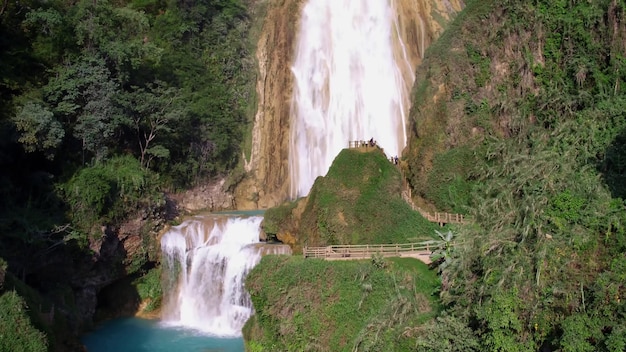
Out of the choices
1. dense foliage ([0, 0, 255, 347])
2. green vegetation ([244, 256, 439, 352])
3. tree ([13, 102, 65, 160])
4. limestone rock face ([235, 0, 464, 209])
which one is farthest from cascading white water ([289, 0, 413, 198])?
green vegetation ([244, 256, 439, 352])

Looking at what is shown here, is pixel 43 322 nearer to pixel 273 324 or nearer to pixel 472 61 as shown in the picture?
pixel 273 324

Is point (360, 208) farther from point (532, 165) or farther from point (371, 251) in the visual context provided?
point (532, 165)

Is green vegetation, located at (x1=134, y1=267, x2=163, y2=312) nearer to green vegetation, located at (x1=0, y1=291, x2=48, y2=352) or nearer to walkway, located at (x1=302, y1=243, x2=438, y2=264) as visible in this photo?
green vegetation, located at (x1=0, y1=291, x2=48, y2=352)

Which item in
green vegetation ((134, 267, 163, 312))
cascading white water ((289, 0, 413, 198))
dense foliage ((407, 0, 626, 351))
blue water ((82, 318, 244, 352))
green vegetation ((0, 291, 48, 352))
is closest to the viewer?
dense foliage ((407, 0, 626, 351))

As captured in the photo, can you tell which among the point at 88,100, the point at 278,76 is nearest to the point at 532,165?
the point at 88,100

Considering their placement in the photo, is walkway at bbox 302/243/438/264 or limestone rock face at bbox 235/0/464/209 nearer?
walkway at bbox 302/243/438/264

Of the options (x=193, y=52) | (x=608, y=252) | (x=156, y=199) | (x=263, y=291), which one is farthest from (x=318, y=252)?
(x=193, y=52)
